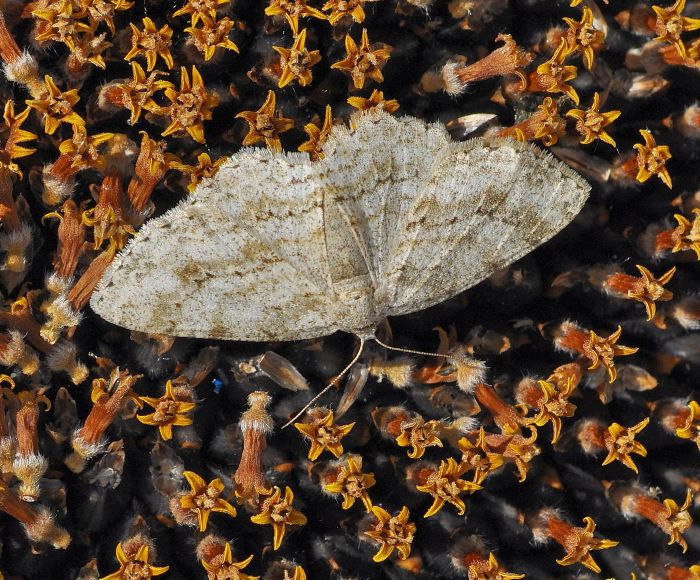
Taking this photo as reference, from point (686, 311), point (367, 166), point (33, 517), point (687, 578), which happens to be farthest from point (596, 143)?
point (33, 517)

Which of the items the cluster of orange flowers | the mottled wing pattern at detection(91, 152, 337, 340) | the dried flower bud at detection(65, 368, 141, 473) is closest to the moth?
the mottled wing pattern at detection(91, 152, 337, 340)

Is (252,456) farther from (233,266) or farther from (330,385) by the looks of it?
(233,266)

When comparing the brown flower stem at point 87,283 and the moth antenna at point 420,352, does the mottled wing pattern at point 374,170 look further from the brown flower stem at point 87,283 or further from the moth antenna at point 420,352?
the brown flower stem at point 87,283

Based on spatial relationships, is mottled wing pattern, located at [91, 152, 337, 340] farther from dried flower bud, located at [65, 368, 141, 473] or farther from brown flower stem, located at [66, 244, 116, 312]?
dried flower bud, located at [65, 368, 141, 473]

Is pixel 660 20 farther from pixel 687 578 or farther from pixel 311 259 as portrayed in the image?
pixel 687 578

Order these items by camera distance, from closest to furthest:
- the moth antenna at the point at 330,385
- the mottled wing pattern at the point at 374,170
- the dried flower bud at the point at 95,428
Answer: the dried flower bud at the point at 95,428
the mottled wing pattern at the point at 374,170
the moth antenna at the point at 330,385

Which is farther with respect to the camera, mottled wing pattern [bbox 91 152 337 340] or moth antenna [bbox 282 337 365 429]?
moth antenna [bbox 282 337 365 429]

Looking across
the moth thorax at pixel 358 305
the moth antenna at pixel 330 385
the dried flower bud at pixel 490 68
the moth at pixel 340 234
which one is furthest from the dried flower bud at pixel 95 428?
the dried flower bud at pixel 490 68
